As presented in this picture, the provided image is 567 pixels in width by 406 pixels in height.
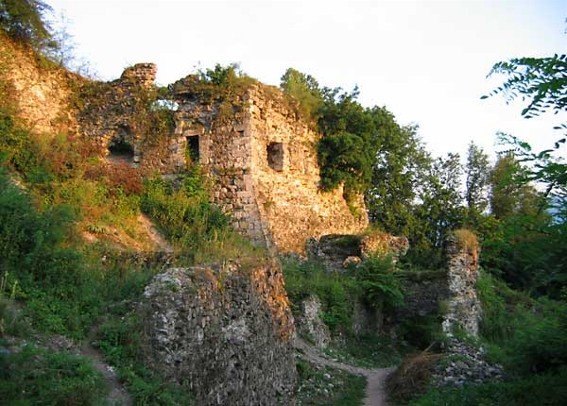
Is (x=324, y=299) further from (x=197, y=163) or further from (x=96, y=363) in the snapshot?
(x=96, y=363)

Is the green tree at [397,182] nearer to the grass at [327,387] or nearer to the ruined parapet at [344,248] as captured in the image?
the ruined parapet at [344,248]

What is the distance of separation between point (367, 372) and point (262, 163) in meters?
7.44

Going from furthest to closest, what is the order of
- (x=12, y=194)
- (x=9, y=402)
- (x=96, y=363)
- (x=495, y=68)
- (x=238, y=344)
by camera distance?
(x=238, y=344) → (x=12, y=194) → (x=96, y=363) → (x=495, y=68) → (x=9, y=402)

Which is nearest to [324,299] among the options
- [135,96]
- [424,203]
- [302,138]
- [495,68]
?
[302,138]

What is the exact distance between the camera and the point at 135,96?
59.9ft

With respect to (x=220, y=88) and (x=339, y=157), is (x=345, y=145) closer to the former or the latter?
(x=339, y=157)

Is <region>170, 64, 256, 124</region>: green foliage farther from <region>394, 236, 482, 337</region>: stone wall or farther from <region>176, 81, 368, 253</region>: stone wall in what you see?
<region>394, 236, 482, 337</region>: stone wall

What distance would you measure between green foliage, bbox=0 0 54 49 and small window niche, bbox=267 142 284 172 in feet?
25.0

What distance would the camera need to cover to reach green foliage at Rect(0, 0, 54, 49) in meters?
15.5

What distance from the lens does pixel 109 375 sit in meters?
6.01

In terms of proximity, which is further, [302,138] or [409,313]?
[302,138]

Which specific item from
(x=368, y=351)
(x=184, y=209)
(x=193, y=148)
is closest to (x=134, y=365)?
(x=184, y=209)

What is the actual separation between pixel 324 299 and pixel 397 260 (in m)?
5.47

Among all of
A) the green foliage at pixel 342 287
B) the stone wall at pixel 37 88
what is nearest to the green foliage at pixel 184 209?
the green foliage at pixel 342 287
